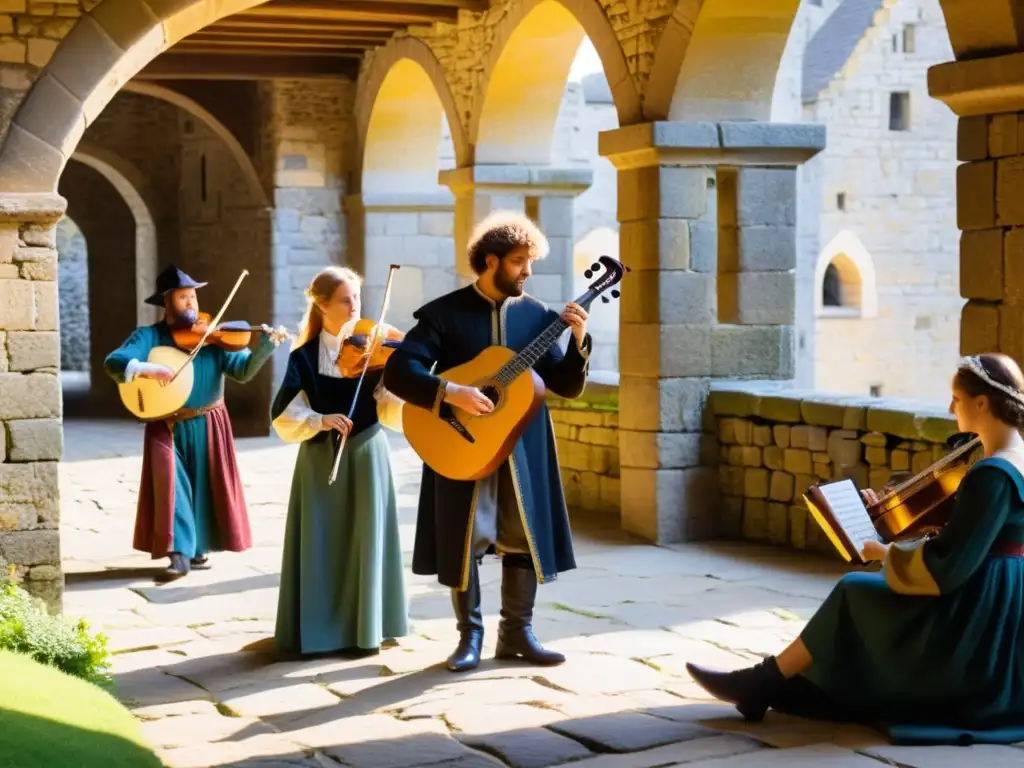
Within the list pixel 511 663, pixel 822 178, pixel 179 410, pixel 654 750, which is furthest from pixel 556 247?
pixel 822 178

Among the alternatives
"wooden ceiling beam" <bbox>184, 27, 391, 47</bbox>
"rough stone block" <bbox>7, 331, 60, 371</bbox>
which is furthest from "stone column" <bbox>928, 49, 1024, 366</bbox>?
"wooden ceiling beam" <bbox>184, 27, 391, 47</bbox>

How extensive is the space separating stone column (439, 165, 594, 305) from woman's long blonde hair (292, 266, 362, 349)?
17.1 ft

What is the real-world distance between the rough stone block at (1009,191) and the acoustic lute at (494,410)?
1363mm

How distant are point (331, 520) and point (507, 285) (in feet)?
3.58

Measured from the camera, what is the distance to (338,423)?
5.22 m

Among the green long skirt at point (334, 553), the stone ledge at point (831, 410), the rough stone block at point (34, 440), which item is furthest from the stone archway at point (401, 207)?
the green long skirt at point (334, 553)

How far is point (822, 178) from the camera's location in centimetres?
2608

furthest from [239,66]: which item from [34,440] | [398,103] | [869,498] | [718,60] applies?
[869,498]

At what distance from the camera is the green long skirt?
5254mm

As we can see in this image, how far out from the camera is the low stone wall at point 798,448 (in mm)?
6688

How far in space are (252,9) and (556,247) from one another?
2741mm

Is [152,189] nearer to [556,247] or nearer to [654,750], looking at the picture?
[556,247]

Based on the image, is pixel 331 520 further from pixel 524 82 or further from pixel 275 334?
pixel 524 82

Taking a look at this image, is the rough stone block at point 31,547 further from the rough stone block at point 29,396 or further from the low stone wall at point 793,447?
the low stone wall at point 793,447
